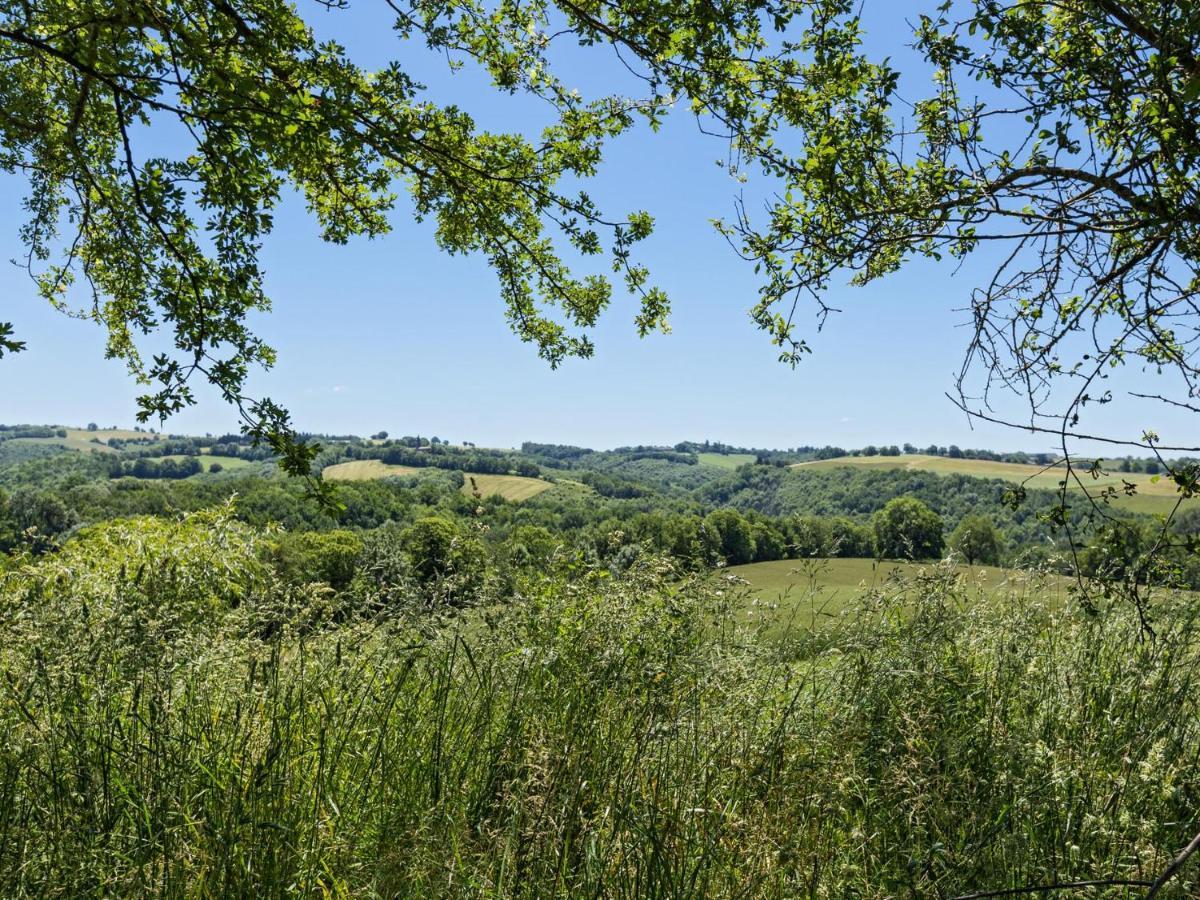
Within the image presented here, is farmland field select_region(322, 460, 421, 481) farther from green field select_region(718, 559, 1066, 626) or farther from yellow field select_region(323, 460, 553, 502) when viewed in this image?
green field select_region(718, 559, 1066, 626)

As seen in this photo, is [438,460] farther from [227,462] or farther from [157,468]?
[157,468]

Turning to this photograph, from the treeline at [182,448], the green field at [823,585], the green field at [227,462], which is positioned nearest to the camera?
the green field at [823,585]

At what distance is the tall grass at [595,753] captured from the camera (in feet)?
7.92

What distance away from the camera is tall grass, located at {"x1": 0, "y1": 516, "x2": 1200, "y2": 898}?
7.92ft

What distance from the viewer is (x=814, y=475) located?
4793 inches

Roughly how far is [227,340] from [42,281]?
5089mm

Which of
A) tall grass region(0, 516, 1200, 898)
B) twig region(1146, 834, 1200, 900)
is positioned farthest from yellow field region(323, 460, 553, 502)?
twig region(1146, 834, 1200, 900)

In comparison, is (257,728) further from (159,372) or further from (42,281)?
(42,281)

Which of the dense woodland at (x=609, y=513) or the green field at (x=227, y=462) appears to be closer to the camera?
the dense woodland at (x=609, y=513)

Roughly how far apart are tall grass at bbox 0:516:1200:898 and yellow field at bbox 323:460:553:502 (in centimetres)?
7917

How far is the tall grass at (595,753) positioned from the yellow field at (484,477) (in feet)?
260

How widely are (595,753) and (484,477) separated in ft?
351

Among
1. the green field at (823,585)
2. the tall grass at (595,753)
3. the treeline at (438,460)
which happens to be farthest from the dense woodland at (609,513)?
the tall grass at (595,753)

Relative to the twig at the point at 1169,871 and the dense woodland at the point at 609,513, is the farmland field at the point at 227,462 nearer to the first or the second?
the dense woodland at the point at 609,513
